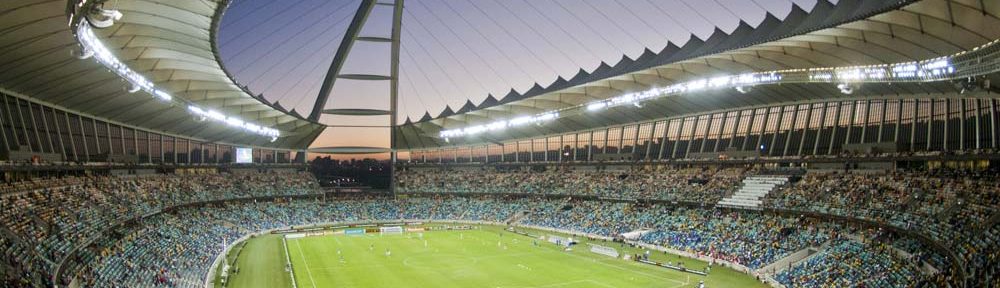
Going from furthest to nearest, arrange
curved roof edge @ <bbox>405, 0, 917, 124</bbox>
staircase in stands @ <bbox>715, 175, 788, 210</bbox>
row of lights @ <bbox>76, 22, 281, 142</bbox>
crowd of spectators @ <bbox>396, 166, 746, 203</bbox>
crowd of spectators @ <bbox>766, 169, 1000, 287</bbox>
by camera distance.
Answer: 1. crowd of spectators @ <bbox>396, 166, 746, 203</bbox>
2. staircase in stands @ <bbox>715, 175, 788, 210</bbox>
3. curved roof edge @ <bbox>405, 0, 917, 124</bbox>
4. crowd of spectators @ <bbox>766, 169, 1000, 287</bbox>
5. row of lights @ <bbox>76, 22, 281, 142</bbox>

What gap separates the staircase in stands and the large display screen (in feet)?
200

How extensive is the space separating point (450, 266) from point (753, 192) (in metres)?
26.8

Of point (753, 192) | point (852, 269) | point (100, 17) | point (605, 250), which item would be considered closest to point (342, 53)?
point (605, 250)

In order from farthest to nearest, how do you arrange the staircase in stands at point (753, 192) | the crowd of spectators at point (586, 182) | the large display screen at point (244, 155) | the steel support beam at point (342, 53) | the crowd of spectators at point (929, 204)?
the large display screen at point (244, 155), the steel support beam at point (342, 53), the crowd of spectators at point (586, 182), the staircase in stands at point (753, 192), the crowd of spectators at point (929, 204)

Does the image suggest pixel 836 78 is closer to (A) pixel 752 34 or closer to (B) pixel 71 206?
(A) pixel 752 34

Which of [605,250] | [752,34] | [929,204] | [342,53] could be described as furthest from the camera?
[342,53]

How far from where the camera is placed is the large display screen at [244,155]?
82.9 meters

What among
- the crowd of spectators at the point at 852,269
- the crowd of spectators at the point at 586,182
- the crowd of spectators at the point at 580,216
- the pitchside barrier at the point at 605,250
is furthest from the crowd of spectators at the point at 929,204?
the pitchside barrier at the point at 605,250

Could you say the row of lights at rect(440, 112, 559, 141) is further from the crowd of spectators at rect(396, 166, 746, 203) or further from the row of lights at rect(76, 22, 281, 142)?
the row of lights at rect(76, 22, 281, 142)

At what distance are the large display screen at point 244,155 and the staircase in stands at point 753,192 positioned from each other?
6082 cm

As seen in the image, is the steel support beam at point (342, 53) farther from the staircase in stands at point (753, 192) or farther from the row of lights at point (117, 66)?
the staircase in stands at point (753, 192)

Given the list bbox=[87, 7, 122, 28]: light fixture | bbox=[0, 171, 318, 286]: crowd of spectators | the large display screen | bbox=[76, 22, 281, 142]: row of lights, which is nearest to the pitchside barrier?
bbox=[76, 22, 281, 142]: row of lights

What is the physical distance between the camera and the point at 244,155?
83.7 m

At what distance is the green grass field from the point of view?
40.5m
